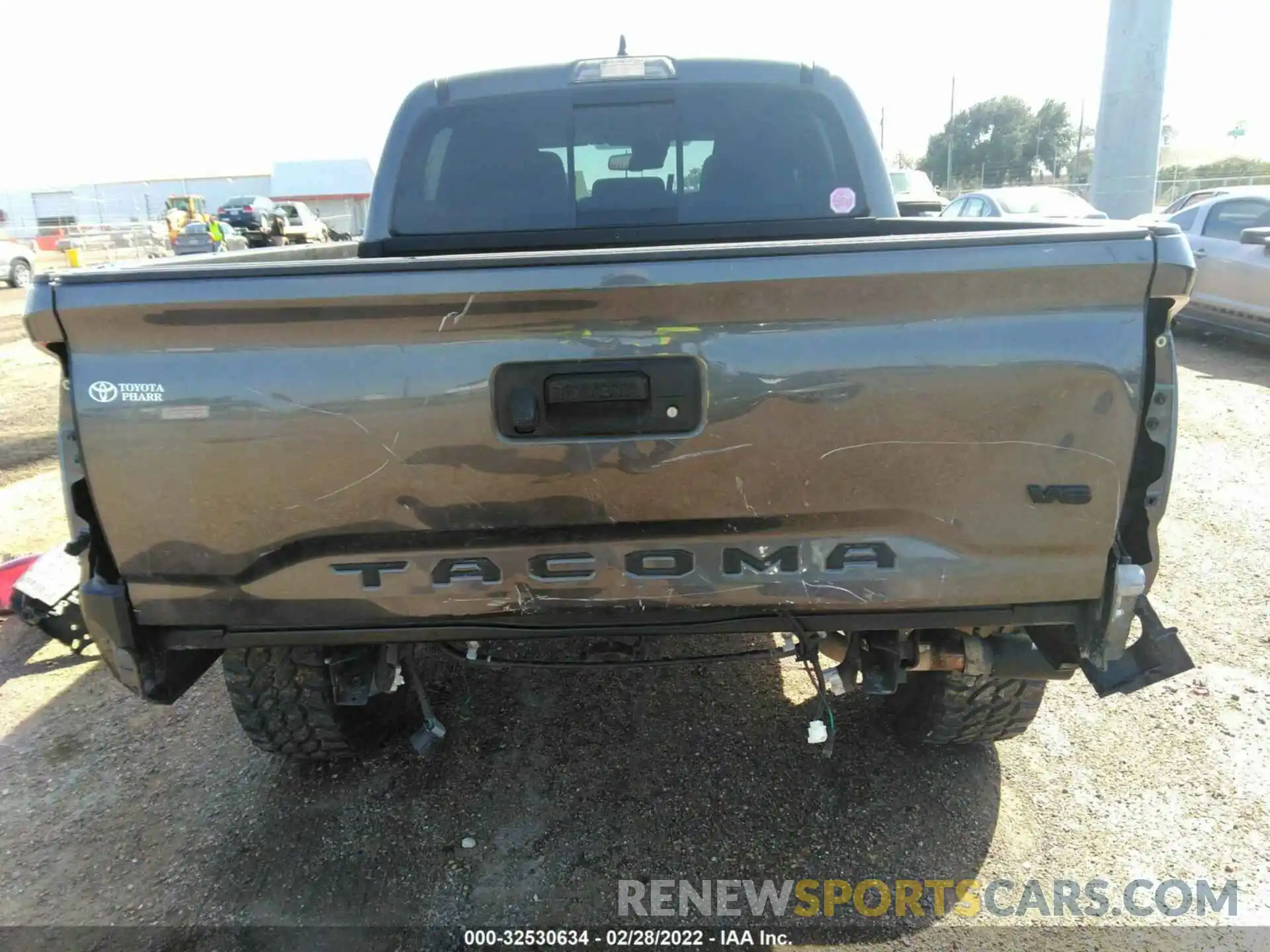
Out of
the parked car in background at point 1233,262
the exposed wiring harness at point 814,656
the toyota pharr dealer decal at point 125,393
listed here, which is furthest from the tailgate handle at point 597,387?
the parked car in background at point 1233,262

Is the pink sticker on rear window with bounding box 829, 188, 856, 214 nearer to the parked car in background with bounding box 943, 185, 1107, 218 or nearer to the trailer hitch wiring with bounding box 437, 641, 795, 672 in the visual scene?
the trailer hitch wiring with bounding box 437, 641, 795, 672

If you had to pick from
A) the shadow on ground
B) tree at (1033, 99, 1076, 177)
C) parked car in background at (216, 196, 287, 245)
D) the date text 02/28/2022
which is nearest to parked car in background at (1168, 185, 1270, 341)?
the shadow on ground

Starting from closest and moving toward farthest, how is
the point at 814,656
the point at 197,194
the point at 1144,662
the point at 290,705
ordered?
the point at 1144,662 → the point at 814,656 → the point at 290,705 → the point at 197,194

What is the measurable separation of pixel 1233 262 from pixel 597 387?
10.4 meters

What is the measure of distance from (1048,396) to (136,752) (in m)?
3.51

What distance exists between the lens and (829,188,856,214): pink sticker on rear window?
11.5ft

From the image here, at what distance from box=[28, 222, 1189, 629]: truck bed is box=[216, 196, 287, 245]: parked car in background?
32.2 metres

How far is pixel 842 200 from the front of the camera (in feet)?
11.6

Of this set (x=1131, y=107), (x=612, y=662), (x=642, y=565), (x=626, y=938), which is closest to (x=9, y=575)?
(x=612, y=662)

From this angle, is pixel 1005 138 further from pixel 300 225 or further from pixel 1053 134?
pixel 300 225

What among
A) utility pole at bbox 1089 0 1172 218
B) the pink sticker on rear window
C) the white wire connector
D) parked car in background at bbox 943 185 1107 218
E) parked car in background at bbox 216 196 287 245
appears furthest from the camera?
parked car in background at bbox 216 196 287 245

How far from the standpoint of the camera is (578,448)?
1926mm

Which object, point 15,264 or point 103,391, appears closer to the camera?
point 103,391

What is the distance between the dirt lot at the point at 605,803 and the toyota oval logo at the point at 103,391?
1.61 meters
